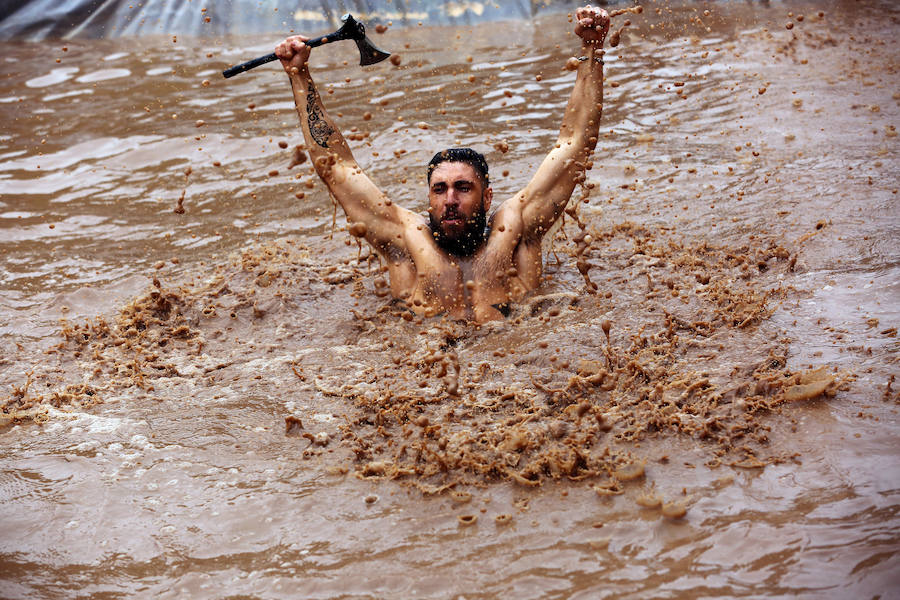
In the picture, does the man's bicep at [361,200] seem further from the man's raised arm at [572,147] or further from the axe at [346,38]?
the man's raised arm at [572,147]

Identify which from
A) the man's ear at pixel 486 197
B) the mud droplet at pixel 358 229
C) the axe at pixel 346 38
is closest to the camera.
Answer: the axe at pixel 346 38

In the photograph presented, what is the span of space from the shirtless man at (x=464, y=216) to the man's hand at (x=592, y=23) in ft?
0.43

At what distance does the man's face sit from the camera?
5.06 m

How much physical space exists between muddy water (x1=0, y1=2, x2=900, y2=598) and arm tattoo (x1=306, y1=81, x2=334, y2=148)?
104cm

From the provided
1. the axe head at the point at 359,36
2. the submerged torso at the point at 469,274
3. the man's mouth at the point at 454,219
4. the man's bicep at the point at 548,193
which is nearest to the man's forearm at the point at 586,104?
the man's bicep at the point at 548,193

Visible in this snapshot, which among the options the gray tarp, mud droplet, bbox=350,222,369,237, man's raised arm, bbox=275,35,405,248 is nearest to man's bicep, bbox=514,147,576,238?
man's raised arm, bbox=275,35,405,248

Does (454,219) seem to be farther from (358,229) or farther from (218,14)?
(218,14)

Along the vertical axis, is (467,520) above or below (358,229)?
below

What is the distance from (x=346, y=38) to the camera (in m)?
4.67

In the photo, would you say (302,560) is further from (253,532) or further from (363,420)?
(363,420)

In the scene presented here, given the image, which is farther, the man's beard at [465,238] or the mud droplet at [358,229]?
the man's beard at [465,238]

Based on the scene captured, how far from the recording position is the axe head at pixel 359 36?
4.81 m

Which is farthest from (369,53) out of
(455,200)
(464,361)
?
(464,361)

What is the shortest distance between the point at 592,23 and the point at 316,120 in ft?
5.45
